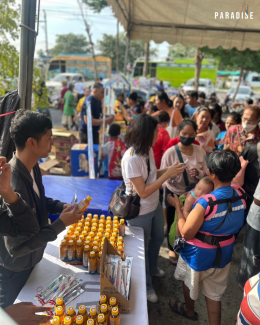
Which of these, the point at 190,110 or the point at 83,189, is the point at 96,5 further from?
the point at 83,189

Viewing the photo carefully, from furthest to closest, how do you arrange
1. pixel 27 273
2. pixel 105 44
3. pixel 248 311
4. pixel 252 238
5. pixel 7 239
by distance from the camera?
pixel 105 44 < pixel 252 238 < pixel 27 273 < pixel 7 239 < pixel 248 311

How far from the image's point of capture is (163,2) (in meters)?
4.04

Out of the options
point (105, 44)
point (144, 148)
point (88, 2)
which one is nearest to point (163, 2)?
point (144, 148)

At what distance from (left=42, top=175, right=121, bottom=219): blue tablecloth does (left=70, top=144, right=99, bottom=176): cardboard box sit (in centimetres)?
104

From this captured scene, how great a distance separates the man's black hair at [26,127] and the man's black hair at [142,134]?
852 mm

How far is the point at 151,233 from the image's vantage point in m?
2.67

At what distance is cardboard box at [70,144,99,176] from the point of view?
4.86 m

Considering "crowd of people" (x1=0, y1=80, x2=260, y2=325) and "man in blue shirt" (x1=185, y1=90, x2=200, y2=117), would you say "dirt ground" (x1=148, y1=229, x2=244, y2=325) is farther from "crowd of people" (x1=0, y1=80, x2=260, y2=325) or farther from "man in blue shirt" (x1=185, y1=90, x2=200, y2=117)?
"man in blue shirt" (x1=185, y1=90, x2=200, y2=117)

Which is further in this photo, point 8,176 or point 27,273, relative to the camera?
point 27,273

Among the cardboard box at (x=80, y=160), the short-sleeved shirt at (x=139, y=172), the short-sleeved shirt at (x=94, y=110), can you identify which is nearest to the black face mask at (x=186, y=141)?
the short-sleeved shirt at (x=139, y=172)

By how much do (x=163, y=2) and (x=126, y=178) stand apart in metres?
3.28

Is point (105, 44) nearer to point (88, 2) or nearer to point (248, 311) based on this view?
point (88, 2)

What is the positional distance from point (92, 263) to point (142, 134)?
1.10 metres

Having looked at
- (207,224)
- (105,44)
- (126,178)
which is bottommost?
(207,224)
